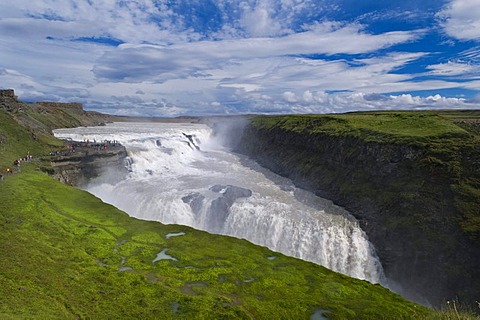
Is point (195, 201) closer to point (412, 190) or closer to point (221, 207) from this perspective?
point (221, 207)

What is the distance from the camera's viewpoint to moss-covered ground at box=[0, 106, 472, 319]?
1869cm

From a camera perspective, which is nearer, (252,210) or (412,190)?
(412,190)

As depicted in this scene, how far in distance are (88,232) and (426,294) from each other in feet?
104

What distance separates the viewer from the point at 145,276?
76.3ft

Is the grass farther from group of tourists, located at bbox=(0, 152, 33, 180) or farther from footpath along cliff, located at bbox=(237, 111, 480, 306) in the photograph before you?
footpath along cliff, located at bbox=(237, 111, 480, 306)

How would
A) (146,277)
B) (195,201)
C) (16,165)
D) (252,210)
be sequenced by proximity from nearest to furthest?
(146,277) → (252,210) → (195,201) → (16,165)

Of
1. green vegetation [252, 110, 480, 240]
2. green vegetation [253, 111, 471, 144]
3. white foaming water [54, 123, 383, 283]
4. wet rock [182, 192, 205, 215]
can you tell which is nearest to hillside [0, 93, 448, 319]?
white foaming water [54, 123, 383, 283]

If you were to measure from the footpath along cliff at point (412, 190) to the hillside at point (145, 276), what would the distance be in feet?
43.0

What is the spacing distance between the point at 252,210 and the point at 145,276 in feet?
71.5

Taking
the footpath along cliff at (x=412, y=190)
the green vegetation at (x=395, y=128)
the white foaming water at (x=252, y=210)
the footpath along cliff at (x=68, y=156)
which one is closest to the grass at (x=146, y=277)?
the white foaming water at (x=252, y=210)

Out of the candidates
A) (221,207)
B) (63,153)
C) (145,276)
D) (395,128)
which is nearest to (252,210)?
(221,207)

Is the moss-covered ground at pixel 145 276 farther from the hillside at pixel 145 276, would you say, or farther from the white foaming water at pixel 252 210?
the white foaming water at pixel 252 210

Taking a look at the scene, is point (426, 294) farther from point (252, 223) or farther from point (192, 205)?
point (192, 205)

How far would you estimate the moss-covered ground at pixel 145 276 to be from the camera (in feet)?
61.3
